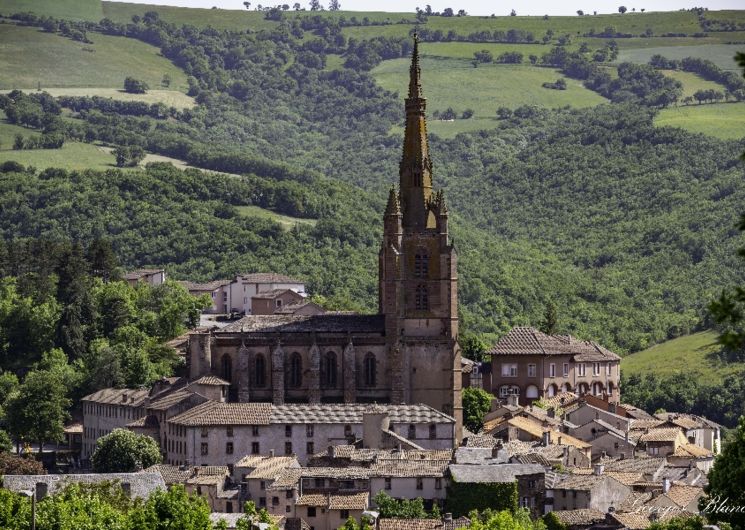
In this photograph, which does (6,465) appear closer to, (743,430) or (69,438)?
(69,438)

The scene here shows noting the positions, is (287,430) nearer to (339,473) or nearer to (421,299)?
(421,299)

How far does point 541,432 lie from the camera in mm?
132750

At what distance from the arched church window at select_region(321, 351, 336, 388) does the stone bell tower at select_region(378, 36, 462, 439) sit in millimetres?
3416

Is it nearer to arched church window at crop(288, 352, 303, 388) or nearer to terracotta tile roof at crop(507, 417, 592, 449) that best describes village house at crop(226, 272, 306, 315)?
arched church window at crop(288, 352, 303, 388)

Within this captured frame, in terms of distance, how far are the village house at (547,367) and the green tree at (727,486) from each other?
67048mm

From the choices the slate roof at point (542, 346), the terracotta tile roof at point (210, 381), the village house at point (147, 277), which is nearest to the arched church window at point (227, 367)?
the terracotta tile roof at point (210, 381)

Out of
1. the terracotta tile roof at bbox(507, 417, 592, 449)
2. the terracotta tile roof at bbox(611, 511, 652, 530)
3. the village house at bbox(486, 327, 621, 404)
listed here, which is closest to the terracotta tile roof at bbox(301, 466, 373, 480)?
the terracotta tile roof at bbox(611, 511, 652, 530)

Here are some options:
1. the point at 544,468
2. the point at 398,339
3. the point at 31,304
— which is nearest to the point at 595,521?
the point at 544,468

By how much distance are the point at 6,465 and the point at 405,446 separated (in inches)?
814

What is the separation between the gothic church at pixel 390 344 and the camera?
133 metres

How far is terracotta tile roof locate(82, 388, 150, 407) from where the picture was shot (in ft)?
445

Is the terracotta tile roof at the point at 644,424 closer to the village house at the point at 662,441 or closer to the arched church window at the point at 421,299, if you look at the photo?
the village house at the point at 662,441

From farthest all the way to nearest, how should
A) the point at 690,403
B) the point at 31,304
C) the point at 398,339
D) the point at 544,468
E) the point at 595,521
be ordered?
the point at 690,403
the point at 31,304
the point at 398,339
the point at 544,468
the point at 595,521

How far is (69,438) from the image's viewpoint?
140 metres
